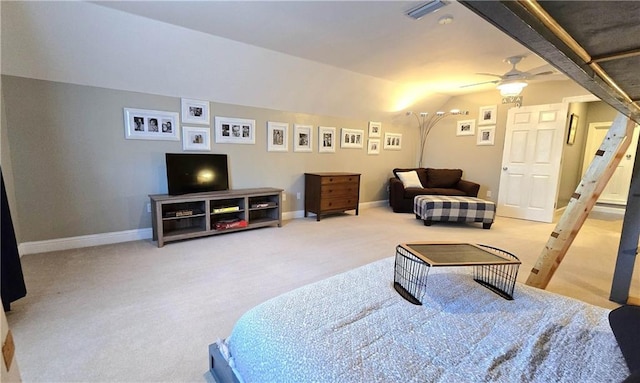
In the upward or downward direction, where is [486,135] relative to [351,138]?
upward

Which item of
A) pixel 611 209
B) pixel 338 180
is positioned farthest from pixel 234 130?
pixel 611 209

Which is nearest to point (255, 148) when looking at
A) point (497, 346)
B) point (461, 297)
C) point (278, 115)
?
point (278, 115)

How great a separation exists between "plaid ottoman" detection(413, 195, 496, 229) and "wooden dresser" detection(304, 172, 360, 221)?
126 cm

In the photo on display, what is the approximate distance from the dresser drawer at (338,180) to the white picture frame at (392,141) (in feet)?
5.11

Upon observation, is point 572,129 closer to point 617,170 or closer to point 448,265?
point 617,170

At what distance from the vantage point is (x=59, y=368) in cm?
143

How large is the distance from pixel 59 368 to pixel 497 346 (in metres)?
2.05

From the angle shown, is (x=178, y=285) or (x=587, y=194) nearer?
(x=587, y=194)

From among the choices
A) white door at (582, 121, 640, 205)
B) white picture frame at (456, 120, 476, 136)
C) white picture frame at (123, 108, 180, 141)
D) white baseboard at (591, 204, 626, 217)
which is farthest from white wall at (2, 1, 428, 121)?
white baseboard at (591, 204, 626, 217)

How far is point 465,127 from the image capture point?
19.5 ft

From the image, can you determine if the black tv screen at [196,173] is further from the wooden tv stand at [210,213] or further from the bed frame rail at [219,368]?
the bed frame rail at [219,368]

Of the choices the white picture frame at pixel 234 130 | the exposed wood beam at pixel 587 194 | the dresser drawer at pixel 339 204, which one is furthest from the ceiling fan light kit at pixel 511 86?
the white picture frame at pixel 234 130

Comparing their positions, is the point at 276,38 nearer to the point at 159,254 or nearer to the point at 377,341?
the point at 159,254

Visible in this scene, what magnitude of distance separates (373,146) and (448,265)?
16.2ft
